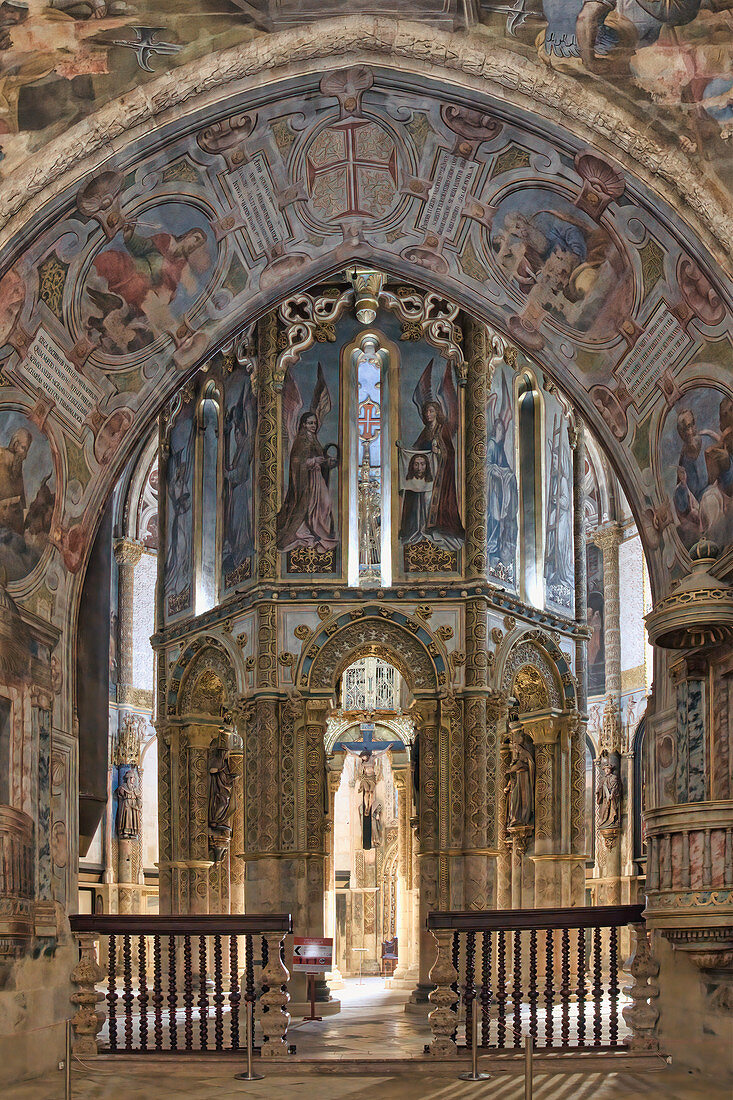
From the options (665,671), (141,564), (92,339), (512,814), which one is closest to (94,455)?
(92,339)

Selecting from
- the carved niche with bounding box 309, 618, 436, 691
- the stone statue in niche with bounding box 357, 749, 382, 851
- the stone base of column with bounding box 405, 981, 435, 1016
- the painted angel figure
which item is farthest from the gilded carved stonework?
the stone statue in niche with bounding box 357, 749, 382, 851

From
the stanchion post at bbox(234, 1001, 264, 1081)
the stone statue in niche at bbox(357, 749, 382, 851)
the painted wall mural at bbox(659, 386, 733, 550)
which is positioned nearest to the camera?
the stanchion post at bbox(234, 1001, 264, 1081)

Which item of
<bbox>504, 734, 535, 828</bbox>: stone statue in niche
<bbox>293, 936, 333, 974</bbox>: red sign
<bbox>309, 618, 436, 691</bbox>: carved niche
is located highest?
<bbox>309, 618, 436, 691</bbox>: carved niche

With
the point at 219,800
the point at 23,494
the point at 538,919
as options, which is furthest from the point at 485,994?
the point at 219,800

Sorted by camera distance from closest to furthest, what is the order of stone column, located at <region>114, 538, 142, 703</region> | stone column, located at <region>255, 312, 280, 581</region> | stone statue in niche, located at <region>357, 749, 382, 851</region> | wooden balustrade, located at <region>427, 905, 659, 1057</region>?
wooden balustrade, located at <region>427, 905, 659, 1057</region>, stone column, located at <region>255, 312, 280, 581</region>, stone column, located at <region>114, 538, 142, 703</region>, stone statue in niche, located at <region>357, 749, 382, 851</region>

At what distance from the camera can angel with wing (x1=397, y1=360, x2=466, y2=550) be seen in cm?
A: 2050

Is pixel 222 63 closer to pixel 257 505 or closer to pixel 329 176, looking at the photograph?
pixel 329 176

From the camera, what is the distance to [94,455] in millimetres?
12461

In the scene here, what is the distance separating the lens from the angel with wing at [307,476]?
20359mm

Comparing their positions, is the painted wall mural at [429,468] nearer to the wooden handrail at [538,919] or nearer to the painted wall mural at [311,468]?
the painted wall mural at [311,468]

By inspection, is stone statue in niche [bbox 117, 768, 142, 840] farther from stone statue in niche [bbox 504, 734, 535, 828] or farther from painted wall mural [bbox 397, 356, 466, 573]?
painted wall mural [bbox 397, 356, 466, 573]

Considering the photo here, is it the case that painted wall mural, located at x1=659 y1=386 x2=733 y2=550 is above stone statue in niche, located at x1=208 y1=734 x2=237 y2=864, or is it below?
above

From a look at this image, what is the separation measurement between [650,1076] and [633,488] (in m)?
4.96

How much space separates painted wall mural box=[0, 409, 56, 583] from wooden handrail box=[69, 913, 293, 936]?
3.08 m
